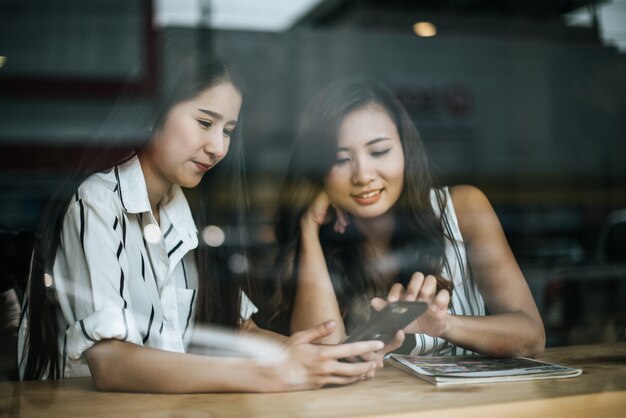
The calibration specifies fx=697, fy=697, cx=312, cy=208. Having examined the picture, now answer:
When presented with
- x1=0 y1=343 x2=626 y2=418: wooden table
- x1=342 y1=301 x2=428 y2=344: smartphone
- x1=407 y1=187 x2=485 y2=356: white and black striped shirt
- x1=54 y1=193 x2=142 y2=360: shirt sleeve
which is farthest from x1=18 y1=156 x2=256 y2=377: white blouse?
x1=407 y1=187 x2=485 y2=356: white and black striped shirt

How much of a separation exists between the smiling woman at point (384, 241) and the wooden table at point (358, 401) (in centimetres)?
33

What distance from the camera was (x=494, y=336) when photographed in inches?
79.7

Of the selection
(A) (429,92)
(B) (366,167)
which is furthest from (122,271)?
(A) (429,92)

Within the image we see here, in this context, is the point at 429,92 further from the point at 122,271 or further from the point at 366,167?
the point at 122,271

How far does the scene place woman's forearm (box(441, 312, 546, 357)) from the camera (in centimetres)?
201

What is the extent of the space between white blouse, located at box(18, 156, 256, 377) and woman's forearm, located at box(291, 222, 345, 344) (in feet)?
1.03

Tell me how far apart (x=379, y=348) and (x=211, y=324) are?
479mm

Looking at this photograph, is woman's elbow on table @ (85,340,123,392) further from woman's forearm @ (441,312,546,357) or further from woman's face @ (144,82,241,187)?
woman's forearm @ (441,312,546,357)

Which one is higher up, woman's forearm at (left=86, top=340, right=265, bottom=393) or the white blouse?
the white blouse

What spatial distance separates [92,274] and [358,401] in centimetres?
72

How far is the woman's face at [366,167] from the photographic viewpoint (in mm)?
2107

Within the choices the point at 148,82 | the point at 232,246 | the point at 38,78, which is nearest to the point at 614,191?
the point at 232,246

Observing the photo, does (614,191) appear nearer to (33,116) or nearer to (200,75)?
(200,75)

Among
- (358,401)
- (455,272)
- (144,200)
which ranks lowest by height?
(358,401)
